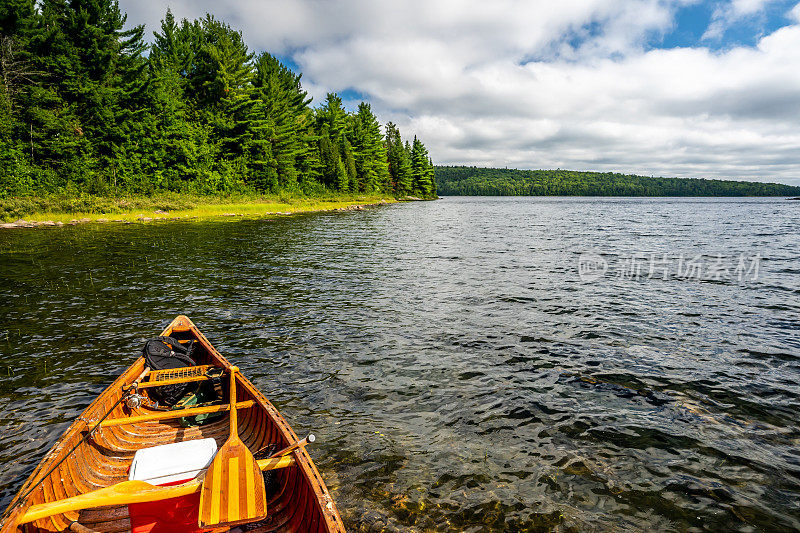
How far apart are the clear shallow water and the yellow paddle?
61.9 inches

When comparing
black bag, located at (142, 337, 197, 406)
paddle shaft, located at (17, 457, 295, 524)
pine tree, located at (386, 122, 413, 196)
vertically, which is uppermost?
pine tree, located at (386, 122, 413, 196)

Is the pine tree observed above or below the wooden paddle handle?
above

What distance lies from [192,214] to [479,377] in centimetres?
4978

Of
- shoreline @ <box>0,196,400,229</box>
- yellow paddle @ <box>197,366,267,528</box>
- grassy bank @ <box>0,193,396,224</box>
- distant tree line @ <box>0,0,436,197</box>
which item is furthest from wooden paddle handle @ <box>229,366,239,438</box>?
distant tree line @ <box>0,0,436,197</box>

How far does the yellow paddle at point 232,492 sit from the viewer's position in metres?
4.00

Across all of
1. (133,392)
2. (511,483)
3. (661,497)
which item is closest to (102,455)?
(133,392)

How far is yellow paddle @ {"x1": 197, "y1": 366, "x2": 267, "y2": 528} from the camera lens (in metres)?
4.00

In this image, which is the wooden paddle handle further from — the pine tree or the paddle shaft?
the pine tree

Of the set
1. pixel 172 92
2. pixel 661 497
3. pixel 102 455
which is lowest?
pixel 661 497

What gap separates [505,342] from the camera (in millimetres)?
11344

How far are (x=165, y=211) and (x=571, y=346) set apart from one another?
5117cm

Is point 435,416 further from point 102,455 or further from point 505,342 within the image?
point 102,455

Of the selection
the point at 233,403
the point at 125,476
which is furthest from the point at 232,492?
the point at 125,476

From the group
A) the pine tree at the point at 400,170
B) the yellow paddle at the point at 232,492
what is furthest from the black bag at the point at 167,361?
the pine tree at the point at 400,170
